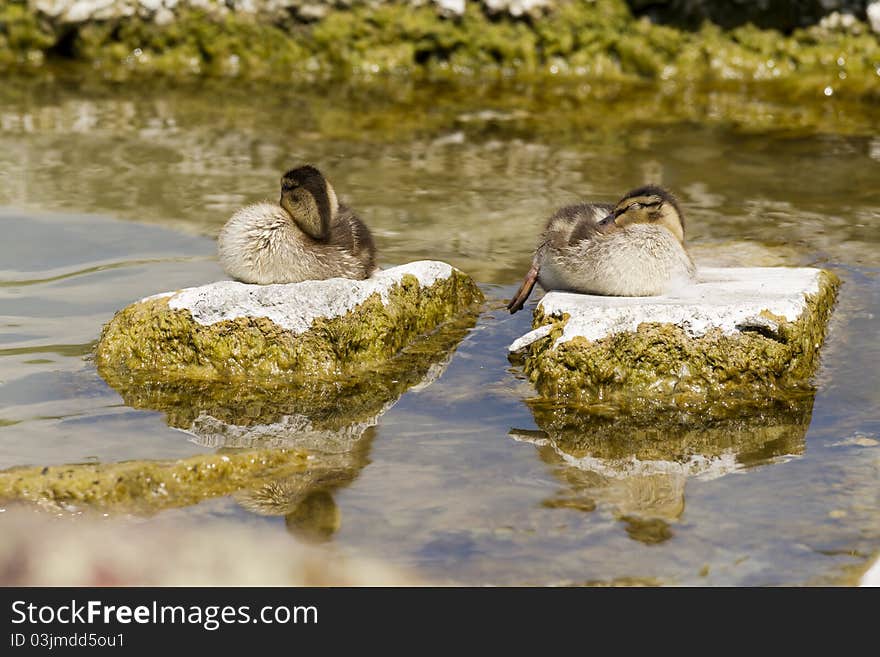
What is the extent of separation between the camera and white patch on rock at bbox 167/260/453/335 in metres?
7.75

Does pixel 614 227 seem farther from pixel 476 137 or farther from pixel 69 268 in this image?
pixel 476 137

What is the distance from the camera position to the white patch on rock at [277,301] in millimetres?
7750

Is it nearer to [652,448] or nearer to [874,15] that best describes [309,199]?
[652,448]

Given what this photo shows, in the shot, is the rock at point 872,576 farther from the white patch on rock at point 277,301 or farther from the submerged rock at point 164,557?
the white patch on rock at point 277,301

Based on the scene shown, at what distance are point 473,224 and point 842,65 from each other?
7855 millimetres

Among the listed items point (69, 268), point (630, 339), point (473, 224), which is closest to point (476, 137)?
point (473, 224)

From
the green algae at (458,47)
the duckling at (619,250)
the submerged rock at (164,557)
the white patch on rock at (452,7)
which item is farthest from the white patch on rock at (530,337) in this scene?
the white patch on rock at (452,7)

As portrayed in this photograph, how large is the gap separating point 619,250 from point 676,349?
92 cm

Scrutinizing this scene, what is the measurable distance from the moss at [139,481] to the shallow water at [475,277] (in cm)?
18

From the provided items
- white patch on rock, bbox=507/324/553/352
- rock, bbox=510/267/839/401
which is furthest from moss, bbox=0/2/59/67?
rock, bbox=510/267/839/401

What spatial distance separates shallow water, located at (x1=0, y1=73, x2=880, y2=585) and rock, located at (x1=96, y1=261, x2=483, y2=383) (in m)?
0.35

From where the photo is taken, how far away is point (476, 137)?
14570 millimetres

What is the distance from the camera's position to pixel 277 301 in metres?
7.80

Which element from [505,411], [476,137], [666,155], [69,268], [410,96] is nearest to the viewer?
[505,411]
